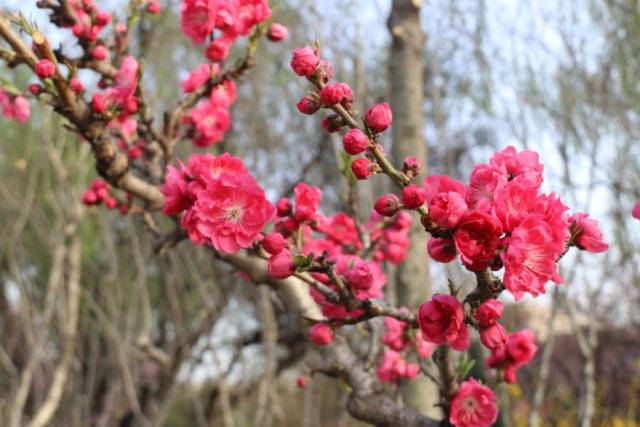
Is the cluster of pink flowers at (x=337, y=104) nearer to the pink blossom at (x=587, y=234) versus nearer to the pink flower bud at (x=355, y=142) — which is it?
the pink flower bud at (x=355, y=142)

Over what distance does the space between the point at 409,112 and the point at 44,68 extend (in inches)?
47.7

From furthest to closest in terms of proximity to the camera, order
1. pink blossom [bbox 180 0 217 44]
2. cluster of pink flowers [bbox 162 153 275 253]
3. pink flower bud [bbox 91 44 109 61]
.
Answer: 1. pink flower bud [bbox 91 44 109 61]
2. pink blossom [bbox 180 0 217 44]
3. cluster of pink flowers [bbox 162 153 275 253]

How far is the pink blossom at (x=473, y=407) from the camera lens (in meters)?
1.02

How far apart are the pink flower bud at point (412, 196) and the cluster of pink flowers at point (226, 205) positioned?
247mm

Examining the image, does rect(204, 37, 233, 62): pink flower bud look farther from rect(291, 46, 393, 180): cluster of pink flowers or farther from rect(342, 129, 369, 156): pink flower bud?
rect(342, 129, 369, 156): pink flower bud

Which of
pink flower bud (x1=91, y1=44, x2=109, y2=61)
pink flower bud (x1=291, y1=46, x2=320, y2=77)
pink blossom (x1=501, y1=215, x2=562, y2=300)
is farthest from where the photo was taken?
pink flower bud (x1=91, y1=44, x2=109, y2=61)

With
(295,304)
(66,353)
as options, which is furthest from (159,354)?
(295,304)

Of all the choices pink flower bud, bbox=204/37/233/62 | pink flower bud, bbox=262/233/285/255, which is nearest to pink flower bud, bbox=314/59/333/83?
pink flower bud, bbox=262/233/285/255

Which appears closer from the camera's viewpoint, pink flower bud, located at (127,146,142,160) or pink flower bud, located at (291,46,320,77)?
pink flower bud, located at (291,46,320,77)

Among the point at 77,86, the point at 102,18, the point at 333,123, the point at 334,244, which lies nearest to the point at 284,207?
the point at 333,123

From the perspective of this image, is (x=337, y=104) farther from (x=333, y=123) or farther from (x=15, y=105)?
(x=15, y=105)

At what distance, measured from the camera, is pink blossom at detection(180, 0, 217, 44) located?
1470mm

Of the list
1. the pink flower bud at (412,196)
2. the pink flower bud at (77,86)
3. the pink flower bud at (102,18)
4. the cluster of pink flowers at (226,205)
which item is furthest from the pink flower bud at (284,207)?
the pink flower bud at (102,18)

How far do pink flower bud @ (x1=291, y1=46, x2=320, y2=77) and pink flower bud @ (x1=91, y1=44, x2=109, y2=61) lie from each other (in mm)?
939
